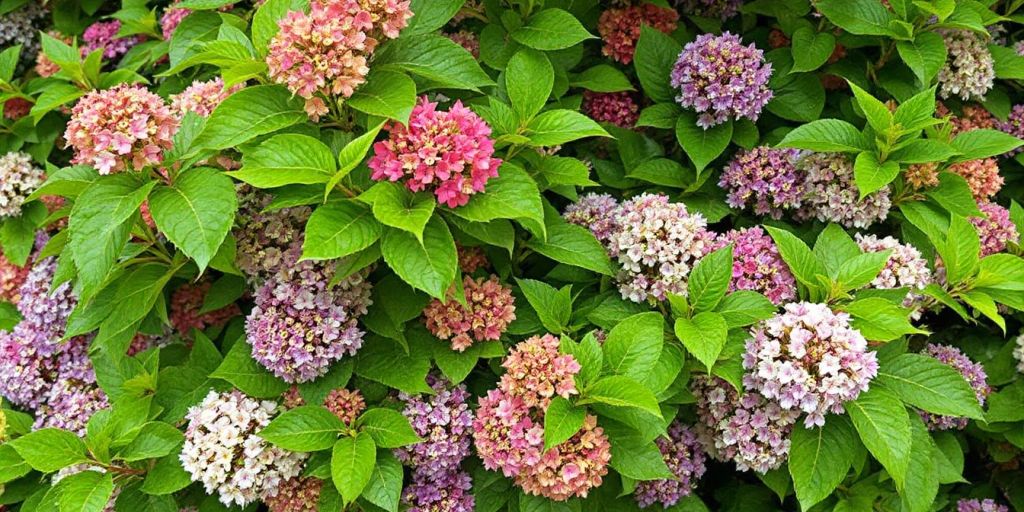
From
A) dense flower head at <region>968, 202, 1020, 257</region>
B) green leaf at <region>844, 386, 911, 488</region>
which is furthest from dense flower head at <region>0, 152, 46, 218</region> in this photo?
dense flower head at <region>968, 202, 1020, 257</region>

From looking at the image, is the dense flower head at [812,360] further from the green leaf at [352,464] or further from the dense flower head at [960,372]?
the green leaf at [352,464]

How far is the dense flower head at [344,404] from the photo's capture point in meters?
2.47

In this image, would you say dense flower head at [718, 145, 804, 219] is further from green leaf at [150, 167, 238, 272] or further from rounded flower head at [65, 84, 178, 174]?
rounded flower head at [65, 84, 178, 174]

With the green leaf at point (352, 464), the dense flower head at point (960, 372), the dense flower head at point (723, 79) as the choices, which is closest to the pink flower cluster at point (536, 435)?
the green leaf at point (352, 464)

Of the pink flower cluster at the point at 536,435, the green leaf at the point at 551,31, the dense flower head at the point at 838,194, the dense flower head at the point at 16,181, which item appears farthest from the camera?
the dense flower head at the point at 16,181

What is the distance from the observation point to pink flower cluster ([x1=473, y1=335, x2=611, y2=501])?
2289 millimetres

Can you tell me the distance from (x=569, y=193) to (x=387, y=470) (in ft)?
3.69

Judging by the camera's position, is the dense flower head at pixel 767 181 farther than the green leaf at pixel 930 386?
Yes

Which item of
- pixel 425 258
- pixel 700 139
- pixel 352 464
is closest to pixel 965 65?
pixel 700 139

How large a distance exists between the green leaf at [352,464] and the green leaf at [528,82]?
115cm

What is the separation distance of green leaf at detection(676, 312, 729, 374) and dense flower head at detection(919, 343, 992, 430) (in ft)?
3.35

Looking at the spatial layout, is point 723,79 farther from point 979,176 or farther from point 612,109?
point 979,176

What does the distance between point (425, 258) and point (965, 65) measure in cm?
231

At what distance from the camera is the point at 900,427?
7.43 ft
